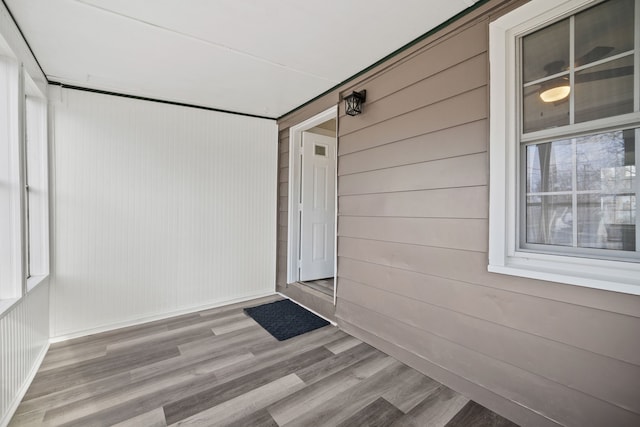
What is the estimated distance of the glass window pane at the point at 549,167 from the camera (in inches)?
58.6

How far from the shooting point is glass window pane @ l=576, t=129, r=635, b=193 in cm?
129

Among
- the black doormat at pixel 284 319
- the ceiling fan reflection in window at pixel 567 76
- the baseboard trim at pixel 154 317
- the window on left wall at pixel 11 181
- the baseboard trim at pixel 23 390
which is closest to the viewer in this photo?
the ceiling fan reflection in window at pixel 567 76

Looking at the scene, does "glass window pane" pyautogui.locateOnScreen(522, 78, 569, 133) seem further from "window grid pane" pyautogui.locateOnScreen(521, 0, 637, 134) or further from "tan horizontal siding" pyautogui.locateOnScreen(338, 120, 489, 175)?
"tan horizontal siding" pyautogui.locateOnScreen(338, 120, 489, 175)

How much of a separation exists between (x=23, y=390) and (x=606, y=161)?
12.4ft

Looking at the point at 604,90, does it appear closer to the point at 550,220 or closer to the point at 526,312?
the point at 550,220

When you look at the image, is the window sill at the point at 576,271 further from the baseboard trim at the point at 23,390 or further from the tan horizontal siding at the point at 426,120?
the baseboard trim at the point at 23,390

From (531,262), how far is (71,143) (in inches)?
156

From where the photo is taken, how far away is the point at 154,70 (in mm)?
2490

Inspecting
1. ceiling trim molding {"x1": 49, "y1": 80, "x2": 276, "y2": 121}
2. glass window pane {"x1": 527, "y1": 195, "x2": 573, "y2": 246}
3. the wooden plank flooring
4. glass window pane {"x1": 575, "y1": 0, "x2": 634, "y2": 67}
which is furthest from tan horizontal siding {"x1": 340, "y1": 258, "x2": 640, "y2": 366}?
ceiling trim molding {"x1": 49, "y1": 80, "x2": 276, "y2": 121}

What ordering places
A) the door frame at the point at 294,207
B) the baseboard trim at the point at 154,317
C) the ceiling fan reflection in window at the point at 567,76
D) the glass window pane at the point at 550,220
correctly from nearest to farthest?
the ceiling fan reflection in window at the point at 567,76, the glass window pane at the point at 550,220, the baseboard trim at the point at 154,317, the door frame at the point at 294,207

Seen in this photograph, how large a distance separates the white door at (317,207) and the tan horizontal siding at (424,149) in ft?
3.87

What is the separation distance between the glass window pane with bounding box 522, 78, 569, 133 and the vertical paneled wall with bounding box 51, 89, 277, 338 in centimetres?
300

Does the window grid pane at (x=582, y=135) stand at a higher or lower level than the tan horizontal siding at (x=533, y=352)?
higher

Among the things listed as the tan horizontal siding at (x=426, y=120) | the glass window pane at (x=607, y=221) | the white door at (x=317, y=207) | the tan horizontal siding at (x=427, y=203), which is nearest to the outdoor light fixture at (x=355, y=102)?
the tan horizontal siding at (x=426, y=120)
